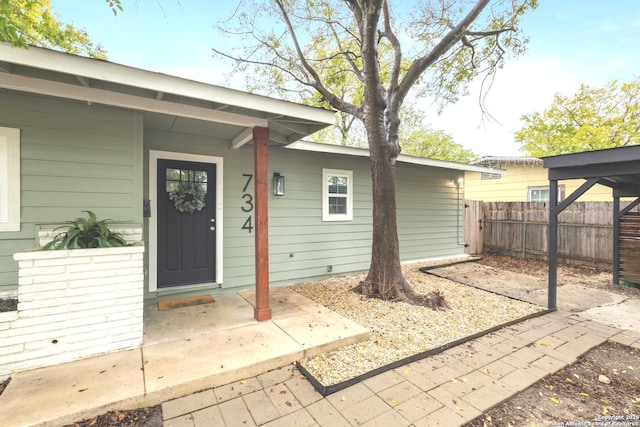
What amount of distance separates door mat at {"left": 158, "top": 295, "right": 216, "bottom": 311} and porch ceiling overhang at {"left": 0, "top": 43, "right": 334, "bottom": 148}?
7.50ft

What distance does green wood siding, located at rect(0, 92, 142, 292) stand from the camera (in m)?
2.70

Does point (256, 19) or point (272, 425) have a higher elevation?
point (256, 19)

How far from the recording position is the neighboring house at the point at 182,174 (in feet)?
8.54

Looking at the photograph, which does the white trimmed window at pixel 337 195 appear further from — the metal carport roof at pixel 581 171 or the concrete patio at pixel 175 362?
the metal carport roof at pixel 581 171

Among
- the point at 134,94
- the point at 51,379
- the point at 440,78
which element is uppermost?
the point at 440,78

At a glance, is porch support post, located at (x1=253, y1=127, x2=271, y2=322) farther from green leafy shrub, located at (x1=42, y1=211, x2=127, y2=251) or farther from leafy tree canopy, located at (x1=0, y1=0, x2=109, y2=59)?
leafy tree canopy, located at (x1=0, y1=0, x2=109, y2=59)

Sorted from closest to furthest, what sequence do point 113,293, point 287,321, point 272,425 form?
point 272,425, point 113,293, point 287,321

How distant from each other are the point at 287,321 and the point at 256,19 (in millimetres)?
5852

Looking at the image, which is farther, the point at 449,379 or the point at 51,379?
the point at 449,379

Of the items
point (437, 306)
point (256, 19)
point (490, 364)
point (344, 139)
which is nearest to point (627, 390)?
point (490, 364)

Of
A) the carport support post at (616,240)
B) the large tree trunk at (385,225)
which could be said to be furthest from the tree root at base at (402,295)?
the carport support post at (616,240)

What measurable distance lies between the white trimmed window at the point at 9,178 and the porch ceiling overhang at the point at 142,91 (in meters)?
0.56

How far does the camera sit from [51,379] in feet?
6.72

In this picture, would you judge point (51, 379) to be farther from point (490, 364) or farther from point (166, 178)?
point (490, 364)
